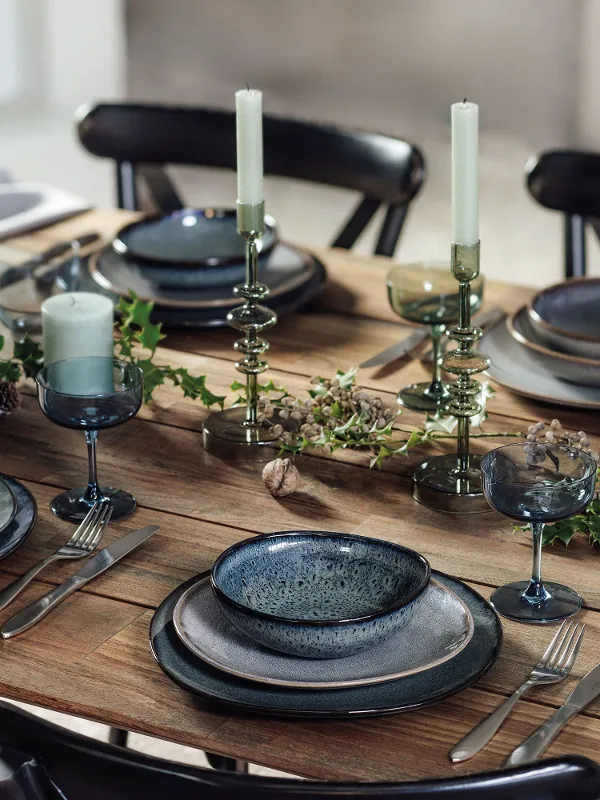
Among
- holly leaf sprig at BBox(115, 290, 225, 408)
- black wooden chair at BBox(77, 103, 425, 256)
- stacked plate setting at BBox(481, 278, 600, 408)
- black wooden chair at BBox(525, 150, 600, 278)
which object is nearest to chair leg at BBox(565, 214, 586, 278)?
black wooden chair at BBox(525, 150, 600, 278)

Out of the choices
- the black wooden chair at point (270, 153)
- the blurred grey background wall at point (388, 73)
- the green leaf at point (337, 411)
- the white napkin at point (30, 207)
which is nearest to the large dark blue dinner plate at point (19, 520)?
the green leaf at point (337, 411)

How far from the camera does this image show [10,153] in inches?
185

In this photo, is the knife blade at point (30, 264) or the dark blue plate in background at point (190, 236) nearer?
the knife blade at point (30, 264)

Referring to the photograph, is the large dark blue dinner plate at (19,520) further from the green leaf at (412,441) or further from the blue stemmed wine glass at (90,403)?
the green leaf at (412,441)

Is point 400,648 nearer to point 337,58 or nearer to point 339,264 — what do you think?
point 339,264

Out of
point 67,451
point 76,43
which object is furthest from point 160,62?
point 67,451

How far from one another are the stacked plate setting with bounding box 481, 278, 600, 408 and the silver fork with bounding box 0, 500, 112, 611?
52 cm

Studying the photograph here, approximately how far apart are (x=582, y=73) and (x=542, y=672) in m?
3.25

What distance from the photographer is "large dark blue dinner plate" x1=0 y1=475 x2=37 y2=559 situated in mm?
1057

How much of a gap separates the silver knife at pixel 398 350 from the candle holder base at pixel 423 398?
0.08 meters

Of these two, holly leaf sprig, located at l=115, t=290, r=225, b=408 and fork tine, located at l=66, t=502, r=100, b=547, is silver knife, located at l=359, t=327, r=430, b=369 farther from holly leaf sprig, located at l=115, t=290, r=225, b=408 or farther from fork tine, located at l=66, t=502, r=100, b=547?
fork tine, located at l=66, t=502, r=100, b=547

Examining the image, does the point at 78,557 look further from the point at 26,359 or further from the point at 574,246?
the point at 574,246

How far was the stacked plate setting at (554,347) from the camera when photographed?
4.50 feet

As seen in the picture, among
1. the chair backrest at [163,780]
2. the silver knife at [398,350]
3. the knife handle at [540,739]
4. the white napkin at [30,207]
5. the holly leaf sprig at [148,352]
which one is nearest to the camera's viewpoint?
the chair backrest at [163,780]
